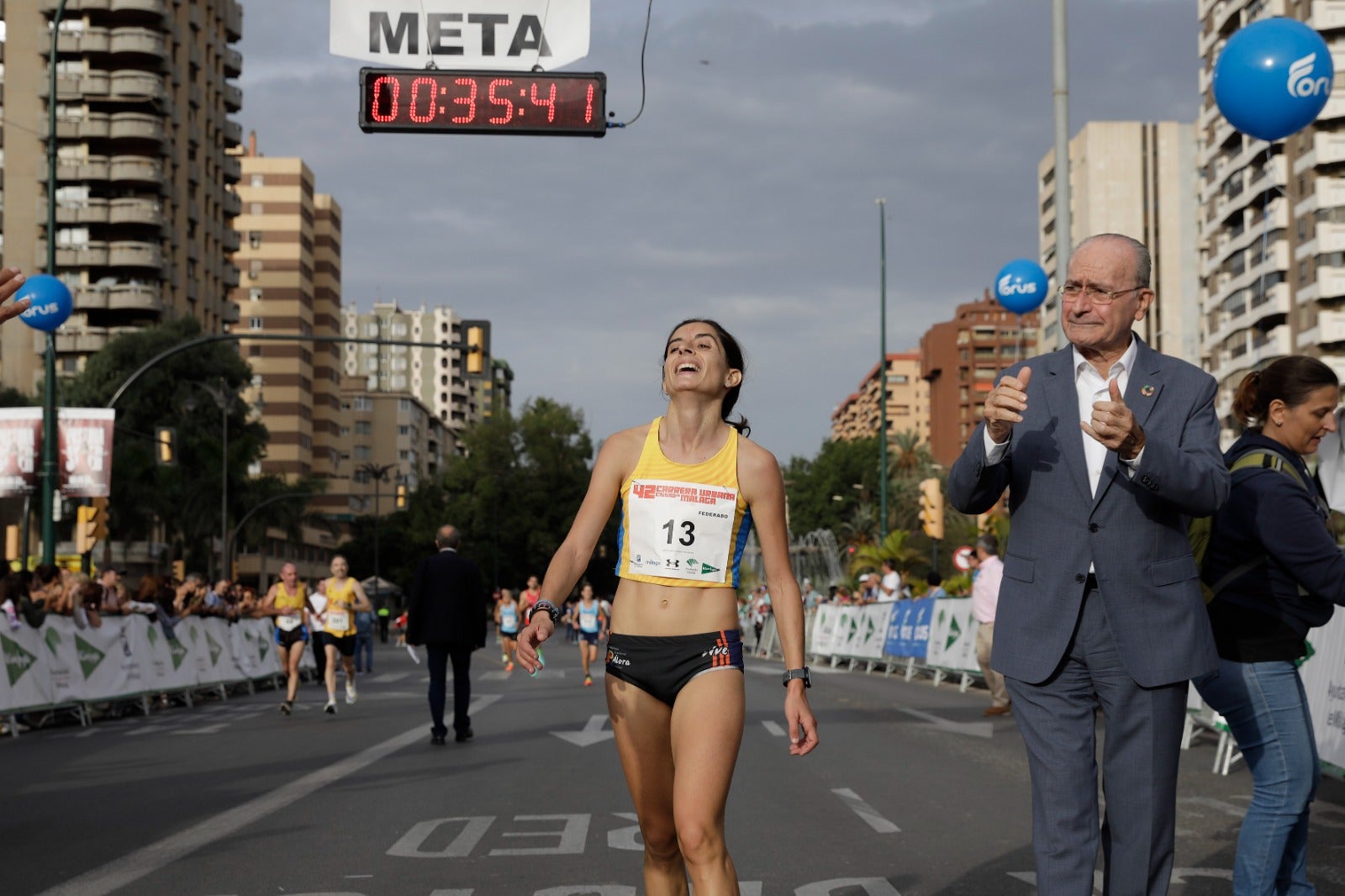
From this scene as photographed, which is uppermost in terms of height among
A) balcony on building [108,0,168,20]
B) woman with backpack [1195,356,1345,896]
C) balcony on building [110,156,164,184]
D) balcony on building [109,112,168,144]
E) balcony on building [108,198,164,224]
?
balcony on building [108,0,168,20]

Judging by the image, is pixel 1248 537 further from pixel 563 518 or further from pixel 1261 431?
pixel 563 518

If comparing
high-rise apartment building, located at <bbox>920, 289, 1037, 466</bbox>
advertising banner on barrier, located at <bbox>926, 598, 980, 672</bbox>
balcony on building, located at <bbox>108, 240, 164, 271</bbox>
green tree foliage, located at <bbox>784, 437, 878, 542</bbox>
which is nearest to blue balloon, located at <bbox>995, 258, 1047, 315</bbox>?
advertising banner on barrier, located at <bbox>926, 598, 980, 672</bbox>

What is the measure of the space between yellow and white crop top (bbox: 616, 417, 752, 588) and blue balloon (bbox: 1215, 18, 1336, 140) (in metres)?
9.29

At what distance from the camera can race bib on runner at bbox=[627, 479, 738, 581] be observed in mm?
5234

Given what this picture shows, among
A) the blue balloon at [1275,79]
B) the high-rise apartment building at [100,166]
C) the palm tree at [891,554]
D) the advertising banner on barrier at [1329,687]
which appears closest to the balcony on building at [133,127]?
the high-rise apartment building at [100,166]

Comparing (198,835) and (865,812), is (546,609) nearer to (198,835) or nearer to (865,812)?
(198,835)

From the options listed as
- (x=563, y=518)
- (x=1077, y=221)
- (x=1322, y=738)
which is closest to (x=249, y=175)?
(x=563, y=518)

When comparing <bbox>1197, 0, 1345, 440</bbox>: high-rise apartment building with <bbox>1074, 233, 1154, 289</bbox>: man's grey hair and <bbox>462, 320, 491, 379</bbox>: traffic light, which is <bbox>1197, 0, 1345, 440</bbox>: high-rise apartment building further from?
<bbox>1074, 233, 1154, 289</bbox>: man's grey hair

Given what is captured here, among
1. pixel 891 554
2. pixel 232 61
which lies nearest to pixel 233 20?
pixel 232 61

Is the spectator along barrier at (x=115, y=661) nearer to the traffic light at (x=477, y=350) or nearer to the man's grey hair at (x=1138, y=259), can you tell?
the traffic light at (x=477, y=350)

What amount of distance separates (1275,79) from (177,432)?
211 ft

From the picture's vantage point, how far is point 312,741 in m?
15.9

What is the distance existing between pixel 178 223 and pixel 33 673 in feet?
253

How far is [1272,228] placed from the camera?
8619cm
